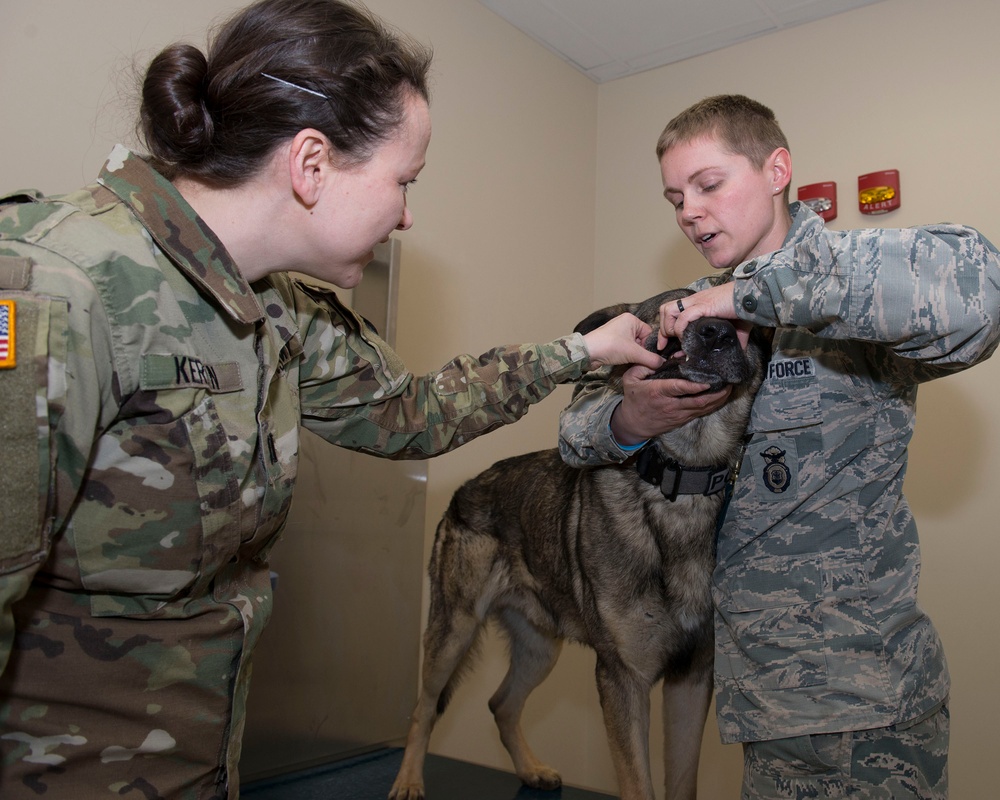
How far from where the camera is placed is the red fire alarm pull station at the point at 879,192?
3.52 meters

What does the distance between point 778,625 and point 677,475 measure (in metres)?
0.45

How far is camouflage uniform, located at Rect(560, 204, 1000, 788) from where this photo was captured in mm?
1356

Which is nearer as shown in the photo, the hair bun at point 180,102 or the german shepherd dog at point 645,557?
the hair bun at point 180,102

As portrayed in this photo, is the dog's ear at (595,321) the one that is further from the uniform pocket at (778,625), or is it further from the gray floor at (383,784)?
the gray floor at (383,784)

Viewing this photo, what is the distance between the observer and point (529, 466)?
2.83m

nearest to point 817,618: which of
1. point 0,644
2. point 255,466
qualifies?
point 255,466

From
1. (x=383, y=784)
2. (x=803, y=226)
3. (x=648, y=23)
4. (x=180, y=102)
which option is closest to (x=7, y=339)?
(x=180, y=102)

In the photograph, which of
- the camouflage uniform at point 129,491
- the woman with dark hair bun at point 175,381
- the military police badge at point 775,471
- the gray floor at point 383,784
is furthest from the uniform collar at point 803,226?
the gray floor at point 383,784

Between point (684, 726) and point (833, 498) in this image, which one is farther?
→ point (684, 726)

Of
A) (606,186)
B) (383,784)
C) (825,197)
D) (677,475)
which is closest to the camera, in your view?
(677,475)

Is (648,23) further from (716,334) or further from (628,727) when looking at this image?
(628,727)

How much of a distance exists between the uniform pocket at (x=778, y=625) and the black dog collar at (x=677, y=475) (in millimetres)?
273

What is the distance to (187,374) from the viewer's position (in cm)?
116

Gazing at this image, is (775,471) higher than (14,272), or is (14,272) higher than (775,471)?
(14,272)
